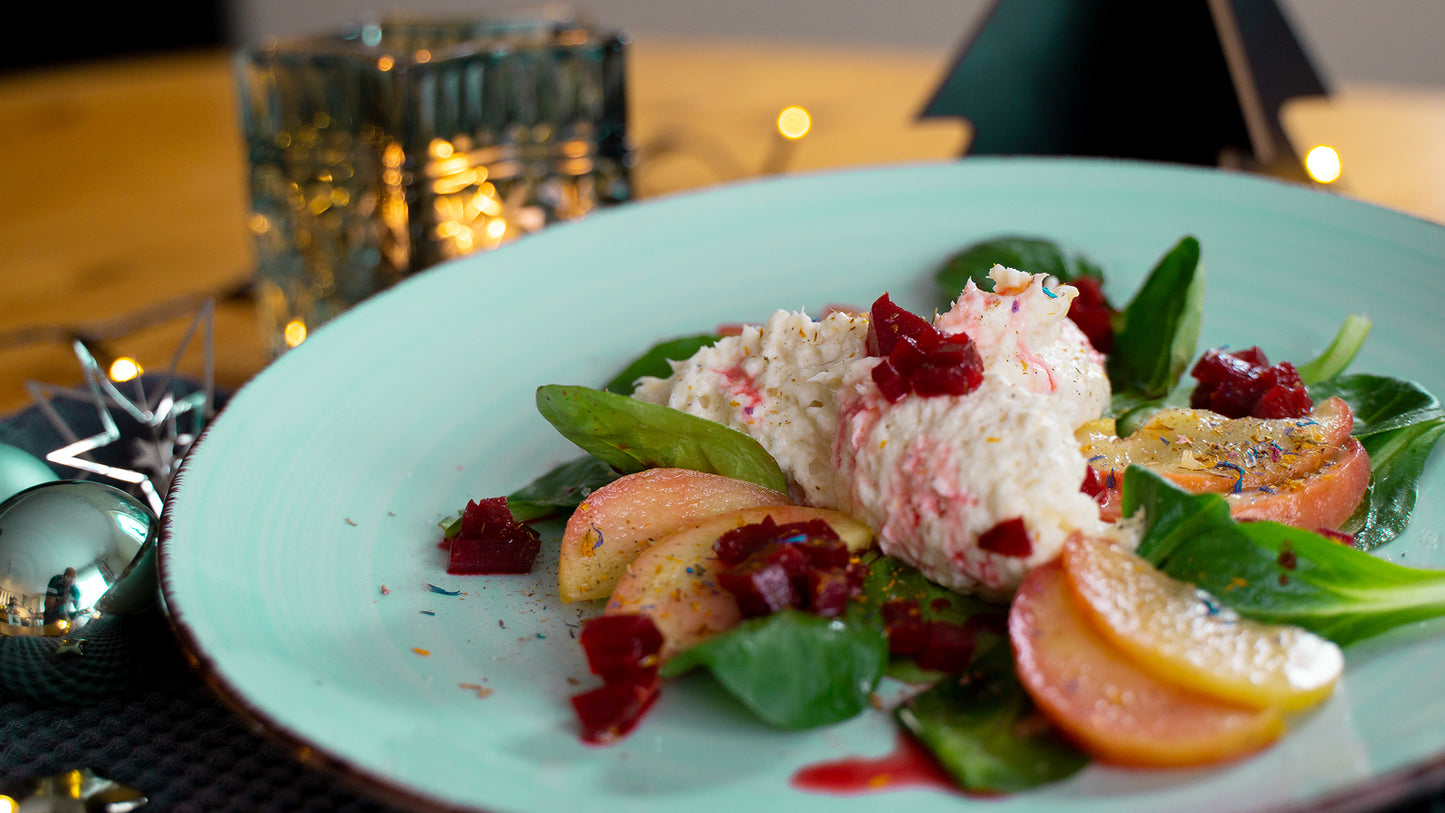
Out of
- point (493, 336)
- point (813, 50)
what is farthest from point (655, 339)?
point (813, 50)

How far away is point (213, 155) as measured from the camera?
3057mm

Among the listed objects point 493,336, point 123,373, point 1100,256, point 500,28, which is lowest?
point 123,373

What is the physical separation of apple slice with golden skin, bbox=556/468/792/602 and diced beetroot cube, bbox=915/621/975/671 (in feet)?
0.94

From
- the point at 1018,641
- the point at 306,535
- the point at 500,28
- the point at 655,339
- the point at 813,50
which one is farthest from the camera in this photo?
the point at 813,50

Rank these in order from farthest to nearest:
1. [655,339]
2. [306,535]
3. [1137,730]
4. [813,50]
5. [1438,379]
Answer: [813,50] < [655,339] < [1438,379] < [306,535] < [1137,730]

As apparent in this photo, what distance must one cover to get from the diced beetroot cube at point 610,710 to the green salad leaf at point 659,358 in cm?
66

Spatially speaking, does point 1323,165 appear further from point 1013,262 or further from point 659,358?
point 659,358

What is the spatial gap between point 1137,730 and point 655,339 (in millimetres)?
1032

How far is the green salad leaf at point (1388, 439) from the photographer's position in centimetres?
124

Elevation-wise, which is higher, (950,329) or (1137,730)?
(950,329)

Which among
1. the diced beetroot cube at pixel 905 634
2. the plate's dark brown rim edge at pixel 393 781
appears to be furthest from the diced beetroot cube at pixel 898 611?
the plate's dark brown rim edge at pixel 393 781

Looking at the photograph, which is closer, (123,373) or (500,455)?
(500,455)

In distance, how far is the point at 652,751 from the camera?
3.17ft

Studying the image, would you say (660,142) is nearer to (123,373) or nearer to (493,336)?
(493,336)
